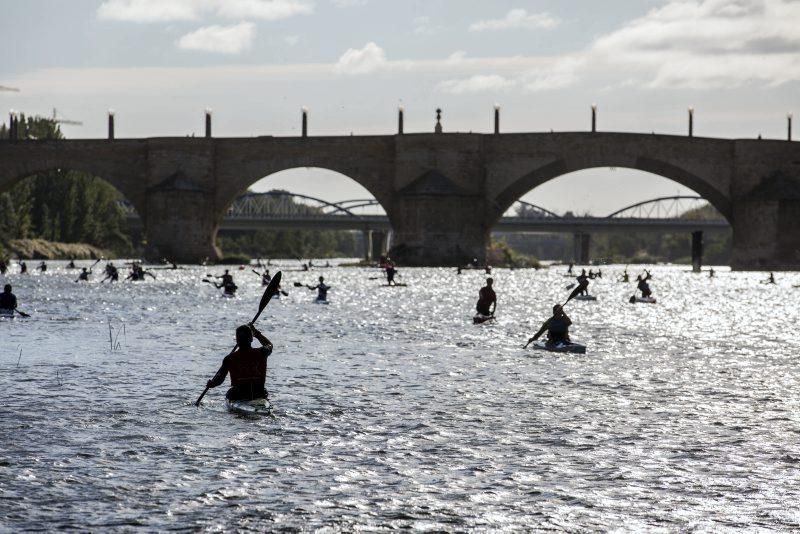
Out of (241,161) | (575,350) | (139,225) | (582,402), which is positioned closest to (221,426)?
(582,402)

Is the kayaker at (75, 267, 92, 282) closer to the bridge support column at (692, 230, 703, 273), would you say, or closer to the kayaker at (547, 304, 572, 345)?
the kayaker at (547, 304, 572, 345)

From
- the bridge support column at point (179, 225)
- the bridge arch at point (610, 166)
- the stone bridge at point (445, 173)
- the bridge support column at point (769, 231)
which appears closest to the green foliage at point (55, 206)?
the stone bridge at point (445, 173)

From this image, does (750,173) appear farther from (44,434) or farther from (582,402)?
(44,434)

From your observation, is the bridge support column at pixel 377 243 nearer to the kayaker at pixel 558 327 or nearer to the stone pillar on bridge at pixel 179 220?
the stone pillar on bridge at pixel 179 220

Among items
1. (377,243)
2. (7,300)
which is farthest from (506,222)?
(7,300)

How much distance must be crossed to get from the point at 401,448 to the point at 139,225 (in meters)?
132

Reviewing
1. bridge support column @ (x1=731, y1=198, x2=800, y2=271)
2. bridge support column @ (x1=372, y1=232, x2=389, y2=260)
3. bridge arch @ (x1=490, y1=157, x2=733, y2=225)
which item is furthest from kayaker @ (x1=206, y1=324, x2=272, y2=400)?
bridge support column @ (x1=372, y1=232, x2=389, y2=260)

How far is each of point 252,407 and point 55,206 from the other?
332ft

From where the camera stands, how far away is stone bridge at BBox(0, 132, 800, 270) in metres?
91.2

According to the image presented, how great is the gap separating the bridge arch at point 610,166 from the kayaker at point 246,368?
7370 centimetres

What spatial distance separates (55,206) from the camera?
115 metres

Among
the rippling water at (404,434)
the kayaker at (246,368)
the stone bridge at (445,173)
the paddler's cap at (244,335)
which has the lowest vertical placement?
the rippling water at (404,434)

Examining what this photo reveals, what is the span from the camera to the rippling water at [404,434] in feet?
42.6

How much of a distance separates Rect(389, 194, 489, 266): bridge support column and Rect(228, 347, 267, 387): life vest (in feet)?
238
